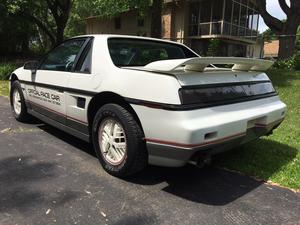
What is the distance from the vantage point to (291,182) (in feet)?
12.4

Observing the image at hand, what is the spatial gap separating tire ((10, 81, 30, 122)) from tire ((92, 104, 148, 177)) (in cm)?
246

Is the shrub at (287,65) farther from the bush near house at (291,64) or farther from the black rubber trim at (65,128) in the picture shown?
the black rubber trim at (65,128)

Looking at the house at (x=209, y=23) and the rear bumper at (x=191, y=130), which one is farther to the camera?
the house at (x=209, y=23)

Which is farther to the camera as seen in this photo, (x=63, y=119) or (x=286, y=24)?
(x=286, y=24)

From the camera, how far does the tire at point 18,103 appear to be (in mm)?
5965

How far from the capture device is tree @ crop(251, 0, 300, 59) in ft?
49.5

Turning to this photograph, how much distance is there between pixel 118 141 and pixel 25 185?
3.35 feet

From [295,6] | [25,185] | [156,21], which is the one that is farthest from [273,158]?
[295,6]

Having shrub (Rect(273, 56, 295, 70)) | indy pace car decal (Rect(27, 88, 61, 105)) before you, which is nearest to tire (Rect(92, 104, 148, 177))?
indy pace car decal (Rect(27, 88, 61, 105))

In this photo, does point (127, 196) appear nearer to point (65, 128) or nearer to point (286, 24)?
point (65, 128)

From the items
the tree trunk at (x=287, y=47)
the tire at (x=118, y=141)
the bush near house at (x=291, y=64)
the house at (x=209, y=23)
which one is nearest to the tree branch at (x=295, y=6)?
the tree trunk at (x=287, y=47)

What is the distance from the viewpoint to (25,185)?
3.59 metres

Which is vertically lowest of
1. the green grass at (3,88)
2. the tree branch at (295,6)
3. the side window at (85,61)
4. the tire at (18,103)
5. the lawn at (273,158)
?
the green grass at (3,88)

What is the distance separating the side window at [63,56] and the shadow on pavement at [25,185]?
4.15 ft
